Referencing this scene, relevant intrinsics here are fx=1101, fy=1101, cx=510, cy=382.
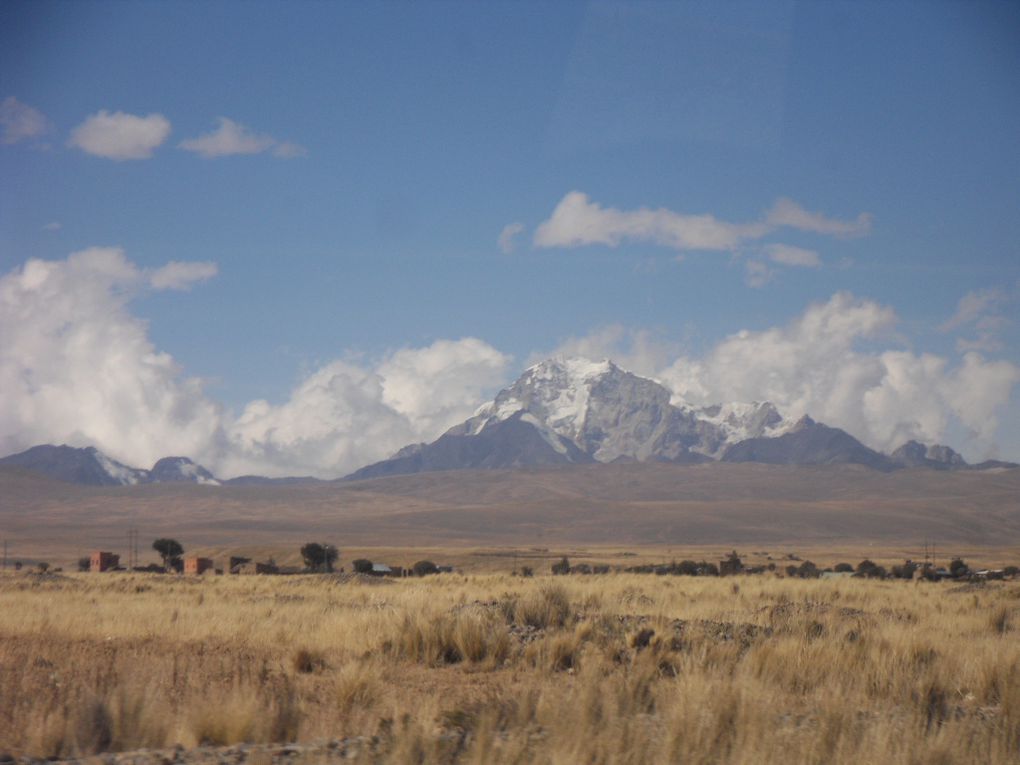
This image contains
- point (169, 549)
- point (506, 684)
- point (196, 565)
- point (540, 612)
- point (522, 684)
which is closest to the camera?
point (522, 684)

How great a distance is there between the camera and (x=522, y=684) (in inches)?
515

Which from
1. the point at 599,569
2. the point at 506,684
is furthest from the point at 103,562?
the point at 506,684

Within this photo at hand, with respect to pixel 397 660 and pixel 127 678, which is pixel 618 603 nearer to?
pixel 397 660

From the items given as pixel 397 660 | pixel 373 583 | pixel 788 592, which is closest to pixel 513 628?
pixel 397 660

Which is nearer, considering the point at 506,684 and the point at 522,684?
the point at 522,684

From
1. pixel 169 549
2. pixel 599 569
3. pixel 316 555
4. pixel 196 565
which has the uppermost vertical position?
pixel 169 549

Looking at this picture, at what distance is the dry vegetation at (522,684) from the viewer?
9289 mm

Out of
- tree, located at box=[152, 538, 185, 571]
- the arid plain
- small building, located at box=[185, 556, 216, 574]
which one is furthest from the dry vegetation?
tree, located at box=[152, 538, 185, 571]

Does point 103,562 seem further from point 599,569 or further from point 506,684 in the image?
point 506,684

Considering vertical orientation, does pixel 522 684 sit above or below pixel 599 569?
above

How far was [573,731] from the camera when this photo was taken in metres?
9.27

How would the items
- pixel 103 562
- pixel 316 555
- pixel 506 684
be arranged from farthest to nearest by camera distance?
pixel 316 555, pixel 103 562, pixel 506 684

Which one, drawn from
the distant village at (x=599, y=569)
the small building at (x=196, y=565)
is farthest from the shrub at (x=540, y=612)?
the small building at (x=196, y=565)

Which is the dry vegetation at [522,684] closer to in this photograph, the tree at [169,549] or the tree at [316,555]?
the tree at [316,555]
